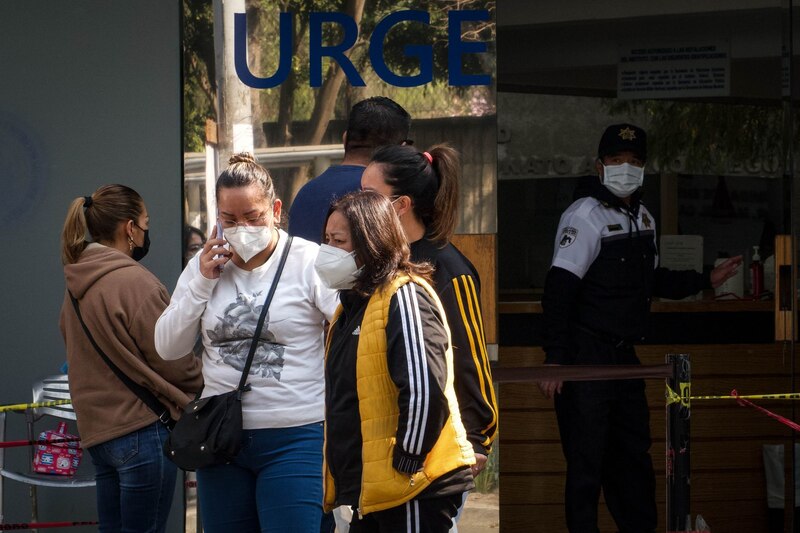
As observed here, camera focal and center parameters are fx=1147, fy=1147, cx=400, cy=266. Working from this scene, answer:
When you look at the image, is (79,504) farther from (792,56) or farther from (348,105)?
(792,56)

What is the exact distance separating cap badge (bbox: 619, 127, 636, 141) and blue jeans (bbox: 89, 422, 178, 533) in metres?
2.49

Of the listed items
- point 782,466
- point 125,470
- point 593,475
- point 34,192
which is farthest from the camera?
point 782,466

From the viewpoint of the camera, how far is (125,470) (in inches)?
165

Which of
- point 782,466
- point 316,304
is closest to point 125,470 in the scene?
point 316,304

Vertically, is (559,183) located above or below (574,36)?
below

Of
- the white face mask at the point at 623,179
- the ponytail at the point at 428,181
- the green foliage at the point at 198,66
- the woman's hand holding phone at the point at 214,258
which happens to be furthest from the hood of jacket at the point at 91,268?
the white face mask at the point at 623,179

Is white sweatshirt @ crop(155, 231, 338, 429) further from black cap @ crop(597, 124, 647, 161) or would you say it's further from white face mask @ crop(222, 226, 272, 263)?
black cap @ crop(597, 124, 647, 161)

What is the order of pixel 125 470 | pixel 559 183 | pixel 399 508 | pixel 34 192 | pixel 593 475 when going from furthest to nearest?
pixel 559 183 → pixel 34 192 → pixel 593 475 → pixel 125 470 → pixel 399 508

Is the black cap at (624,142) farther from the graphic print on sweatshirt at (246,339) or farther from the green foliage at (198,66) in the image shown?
the graphic print on sweatshirt at (246,339)

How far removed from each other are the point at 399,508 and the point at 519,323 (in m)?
3.60

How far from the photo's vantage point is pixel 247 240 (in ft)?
11.4

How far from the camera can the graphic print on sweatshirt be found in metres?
3.45

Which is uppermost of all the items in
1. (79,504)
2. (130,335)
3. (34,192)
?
(34,192)

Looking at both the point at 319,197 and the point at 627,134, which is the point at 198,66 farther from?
the point at 627,134
